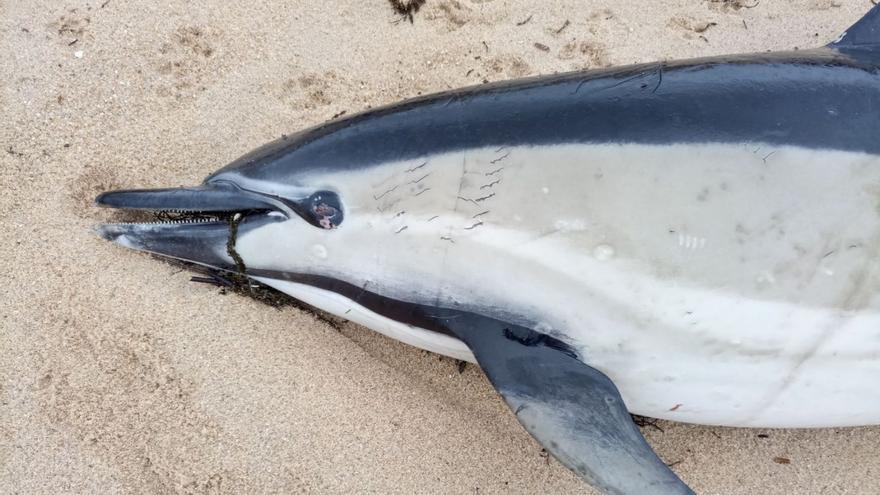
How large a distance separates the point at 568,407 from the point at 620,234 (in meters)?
0.61

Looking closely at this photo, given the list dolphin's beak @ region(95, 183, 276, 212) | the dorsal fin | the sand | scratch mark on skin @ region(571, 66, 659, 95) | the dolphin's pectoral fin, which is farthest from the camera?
the dorsal fin

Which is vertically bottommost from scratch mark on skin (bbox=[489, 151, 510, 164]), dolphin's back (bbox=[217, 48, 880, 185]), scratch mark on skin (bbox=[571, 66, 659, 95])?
scratch mark on skin (bbox=[489, 151, 510, 164])

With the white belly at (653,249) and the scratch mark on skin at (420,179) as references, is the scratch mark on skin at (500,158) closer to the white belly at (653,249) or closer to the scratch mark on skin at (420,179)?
the white belly at (653,249)

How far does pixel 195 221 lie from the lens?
113 inches

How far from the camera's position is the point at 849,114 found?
2.47 meters

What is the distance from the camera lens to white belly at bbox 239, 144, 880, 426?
7.88 feet

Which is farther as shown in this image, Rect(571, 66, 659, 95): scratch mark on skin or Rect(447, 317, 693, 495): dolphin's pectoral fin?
Rect(571, 66, 659, 95): scratch mark on skin

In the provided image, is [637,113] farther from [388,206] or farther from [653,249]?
[388,206]

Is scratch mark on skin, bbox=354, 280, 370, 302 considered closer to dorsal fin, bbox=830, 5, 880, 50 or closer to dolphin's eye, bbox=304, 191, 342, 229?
dolphin's eye, bbox=304, 191, 342, 229

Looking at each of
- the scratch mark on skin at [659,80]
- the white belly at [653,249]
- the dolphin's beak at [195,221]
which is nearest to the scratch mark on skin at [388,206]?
the white belly at [653,249]

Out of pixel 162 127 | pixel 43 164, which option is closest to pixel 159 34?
pixel 162 127

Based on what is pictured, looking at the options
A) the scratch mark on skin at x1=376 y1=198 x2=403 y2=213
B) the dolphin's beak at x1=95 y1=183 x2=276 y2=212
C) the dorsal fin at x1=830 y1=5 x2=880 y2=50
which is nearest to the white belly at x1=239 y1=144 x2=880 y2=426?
the scratch mark on skin at x1=376 y1=198 x2=403 y2=213

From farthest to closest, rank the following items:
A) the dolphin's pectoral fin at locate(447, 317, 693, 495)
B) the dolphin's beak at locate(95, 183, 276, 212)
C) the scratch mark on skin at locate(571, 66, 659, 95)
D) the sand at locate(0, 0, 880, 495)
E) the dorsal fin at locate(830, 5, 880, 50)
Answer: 1. the dorsal fin at locate(830, 5, 880, 50)
2. the sand at locate(0, 0, 880, 495)
3. the dolphin's beak at locate(95, 183, 276, 212)
4. the scratch mark on skin at locate(571, 66, 659, 95)
5. the dolphin's pectoral fin at locate(447, 317, 693, 495)

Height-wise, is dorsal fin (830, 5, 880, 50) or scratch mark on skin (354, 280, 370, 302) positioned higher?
dorsal fin (830, 5, 880, 50)
